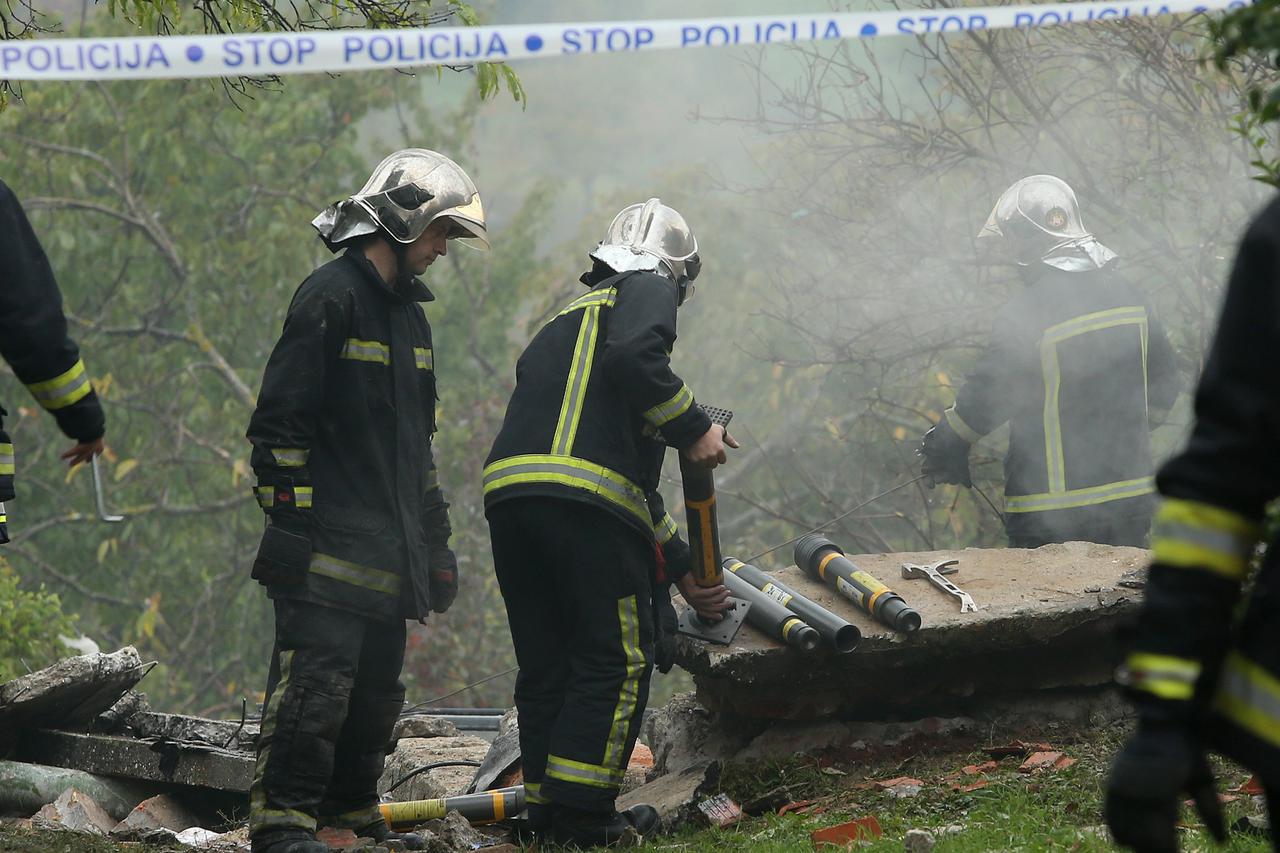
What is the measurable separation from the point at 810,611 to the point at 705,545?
0.46 meters

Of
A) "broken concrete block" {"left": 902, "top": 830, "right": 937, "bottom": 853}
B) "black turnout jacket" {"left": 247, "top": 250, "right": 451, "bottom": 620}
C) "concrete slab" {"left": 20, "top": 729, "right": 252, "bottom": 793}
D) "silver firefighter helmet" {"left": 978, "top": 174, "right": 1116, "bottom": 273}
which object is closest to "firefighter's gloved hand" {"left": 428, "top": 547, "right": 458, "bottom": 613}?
"black turnout jacket" {"left": 247, "top": 250, "right": 451, "bottom": 620}

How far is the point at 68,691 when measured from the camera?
20.2 ft

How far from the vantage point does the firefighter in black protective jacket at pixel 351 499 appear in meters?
4.73

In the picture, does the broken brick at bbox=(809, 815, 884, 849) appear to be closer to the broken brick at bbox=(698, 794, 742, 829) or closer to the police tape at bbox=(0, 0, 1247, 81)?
the broken brick at bbox=(698, 794, 742, 829)

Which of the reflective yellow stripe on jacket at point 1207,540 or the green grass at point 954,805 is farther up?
the reflective yellow stripe on jacket at point 1207,540

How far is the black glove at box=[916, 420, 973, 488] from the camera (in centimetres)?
673

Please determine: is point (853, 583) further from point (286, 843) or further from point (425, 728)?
point (425, 728)

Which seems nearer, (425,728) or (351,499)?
(351,499)

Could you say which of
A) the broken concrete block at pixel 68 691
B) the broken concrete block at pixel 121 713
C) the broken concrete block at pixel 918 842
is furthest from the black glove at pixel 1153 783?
the broken concrete block at pixel 121 713

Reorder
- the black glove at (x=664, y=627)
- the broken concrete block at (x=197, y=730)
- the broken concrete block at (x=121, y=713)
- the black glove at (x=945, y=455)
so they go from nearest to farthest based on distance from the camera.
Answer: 1. the black glove at (x=664, y=627)
2. the broken concrete block at (x=197, y=730)
3. the broken concrete block at (x=121, y=713)
4. the black glove at (x=945, y=455)

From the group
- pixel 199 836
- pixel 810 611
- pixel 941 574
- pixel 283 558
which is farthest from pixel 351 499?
pixel 941 574

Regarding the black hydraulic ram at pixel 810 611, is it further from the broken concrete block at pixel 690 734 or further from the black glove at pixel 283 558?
the black glove at pixel 283 558

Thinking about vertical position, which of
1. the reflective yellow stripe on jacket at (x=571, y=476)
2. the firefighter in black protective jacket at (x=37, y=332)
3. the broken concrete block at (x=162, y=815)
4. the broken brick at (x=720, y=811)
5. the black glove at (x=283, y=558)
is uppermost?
the firefighter in black protective jacket at (x=37, y=332)

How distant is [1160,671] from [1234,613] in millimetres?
158
